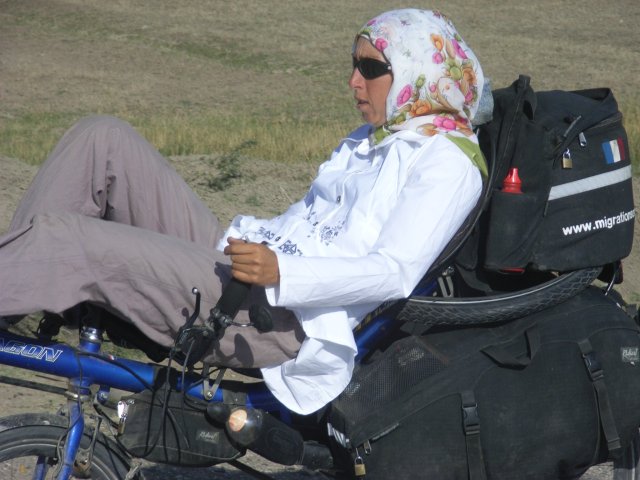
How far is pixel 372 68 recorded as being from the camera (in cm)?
379

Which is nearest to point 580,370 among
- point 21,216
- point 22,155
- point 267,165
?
point 21,216

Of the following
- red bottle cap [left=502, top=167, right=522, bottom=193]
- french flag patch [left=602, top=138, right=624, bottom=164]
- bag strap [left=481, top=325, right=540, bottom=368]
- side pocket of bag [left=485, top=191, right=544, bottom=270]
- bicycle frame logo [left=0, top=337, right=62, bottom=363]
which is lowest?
bicycle frame logo [left=0, top=337, right=62, bottom=363]

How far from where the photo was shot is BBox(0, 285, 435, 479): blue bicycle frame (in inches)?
130

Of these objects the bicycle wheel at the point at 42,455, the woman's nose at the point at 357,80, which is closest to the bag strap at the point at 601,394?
the woman's nose at the point at 357,80

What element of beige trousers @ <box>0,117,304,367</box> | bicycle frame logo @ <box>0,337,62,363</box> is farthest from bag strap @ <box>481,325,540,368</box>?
bicycle frame logo @ <box>0,337,62,363</box>

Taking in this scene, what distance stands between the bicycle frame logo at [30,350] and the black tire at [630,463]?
2071 mm

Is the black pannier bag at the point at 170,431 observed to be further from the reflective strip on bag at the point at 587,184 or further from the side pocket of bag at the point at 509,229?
the reflective strip on bag at the point at 587,184

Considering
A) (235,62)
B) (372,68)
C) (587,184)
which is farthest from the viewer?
(235,62)

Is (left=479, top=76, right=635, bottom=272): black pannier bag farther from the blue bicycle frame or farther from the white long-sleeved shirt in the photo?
the blue bicycle frame

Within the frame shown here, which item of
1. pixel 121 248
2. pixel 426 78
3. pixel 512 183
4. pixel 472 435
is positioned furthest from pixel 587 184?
pixel 121 248

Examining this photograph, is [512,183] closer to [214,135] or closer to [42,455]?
[42,455]

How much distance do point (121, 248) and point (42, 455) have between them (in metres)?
0.69

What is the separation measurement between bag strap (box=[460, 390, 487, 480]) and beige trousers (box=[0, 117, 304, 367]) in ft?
1.80

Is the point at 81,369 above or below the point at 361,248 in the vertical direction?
below
